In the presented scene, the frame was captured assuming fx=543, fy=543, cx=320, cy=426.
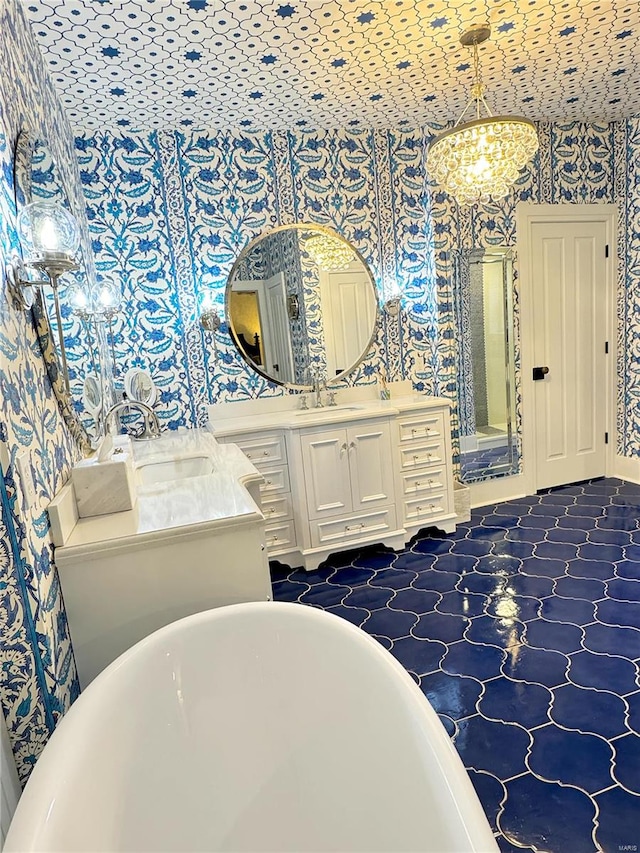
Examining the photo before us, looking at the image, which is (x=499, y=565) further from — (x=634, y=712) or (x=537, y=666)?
(x=634, y=712)

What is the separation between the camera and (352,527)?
319cm

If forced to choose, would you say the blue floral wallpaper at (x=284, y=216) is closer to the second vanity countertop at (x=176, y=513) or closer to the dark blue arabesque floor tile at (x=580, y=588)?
the second vanity countertop at (x=176, y=513)

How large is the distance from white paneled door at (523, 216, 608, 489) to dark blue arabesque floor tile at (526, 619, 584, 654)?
74.7 inches

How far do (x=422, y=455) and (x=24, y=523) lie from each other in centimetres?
252

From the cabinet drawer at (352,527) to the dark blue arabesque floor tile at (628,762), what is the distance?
1.70 meters

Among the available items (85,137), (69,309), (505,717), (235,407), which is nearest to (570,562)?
(505,717)

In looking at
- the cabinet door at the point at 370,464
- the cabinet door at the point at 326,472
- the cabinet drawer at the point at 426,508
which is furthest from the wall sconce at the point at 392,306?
the cabinet drawer at the point at 426,508

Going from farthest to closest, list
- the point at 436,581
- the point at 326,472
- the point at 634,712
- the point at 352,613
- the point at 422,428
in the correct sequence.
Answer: the point at 422,428, the point at 326,472, the point at 436,581, the point at 352,613, the point at 634,712

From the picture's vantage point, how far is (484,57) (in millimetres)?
2643

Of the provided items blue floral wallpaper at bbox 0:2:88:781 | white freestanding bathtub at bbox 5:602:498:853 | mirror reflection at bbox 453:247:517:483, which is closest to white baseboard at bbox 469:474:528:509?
mirror reflection at bbox 453:247:517:483

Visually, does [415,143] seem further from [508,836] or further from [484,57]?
[508,836]

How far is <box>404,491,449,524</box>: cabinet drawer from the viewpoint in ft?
11.0

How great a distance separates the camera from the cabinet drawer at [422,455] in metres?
3.33

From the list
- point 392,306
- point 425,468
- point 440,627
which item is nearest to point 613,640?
point 440,627
